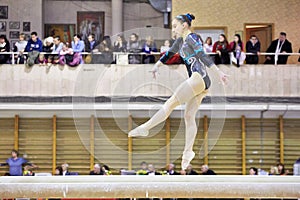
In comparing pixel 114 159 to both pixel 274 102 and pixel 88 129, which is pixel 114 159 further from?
pixel 274 102

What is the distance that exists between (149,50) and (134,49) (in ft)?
1.30

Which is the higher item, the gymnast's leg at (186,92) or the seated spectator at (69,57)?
the seated spectator at (69,57)

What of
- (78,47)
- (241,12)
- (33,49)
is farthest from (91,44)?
(241,12)

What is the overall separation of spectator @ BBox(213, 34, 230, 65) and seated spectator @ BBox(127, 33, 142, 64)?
185 cm

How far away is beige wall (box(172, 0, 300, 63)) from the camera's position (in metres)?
20.7

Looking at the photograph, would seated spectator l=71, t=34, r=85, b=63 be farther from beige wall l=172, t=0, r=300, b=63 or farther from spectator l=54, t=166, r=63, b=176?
beige wall l=172, t=0, r=300, b=63

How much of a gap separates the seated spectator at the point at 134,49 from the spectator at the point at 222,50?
185 centimetres

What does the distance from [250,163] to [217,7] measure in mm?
4980

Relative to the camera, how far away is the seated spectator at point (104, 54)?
17547 mm

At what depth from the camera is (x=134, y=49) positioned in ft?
57.1

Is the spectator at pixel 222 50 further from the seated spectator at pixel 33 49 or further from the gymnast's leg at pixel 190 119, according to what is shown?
the gymnast's leg at pixel 190 119

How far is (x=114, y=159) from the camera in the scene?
59.4 feet

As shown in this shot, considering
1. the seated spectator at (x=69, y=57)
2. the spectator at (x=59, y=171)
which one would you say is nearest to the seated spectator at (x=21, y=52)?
the seated spectator at (x=69, y=57)

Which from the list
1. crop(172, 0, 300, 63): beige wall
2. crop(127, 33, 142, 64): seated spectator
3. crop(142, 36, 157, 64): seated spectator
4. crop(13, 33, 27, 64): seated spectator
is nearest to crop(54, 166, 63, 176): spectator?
crop(13, 33, 27, 64): seated spectator
